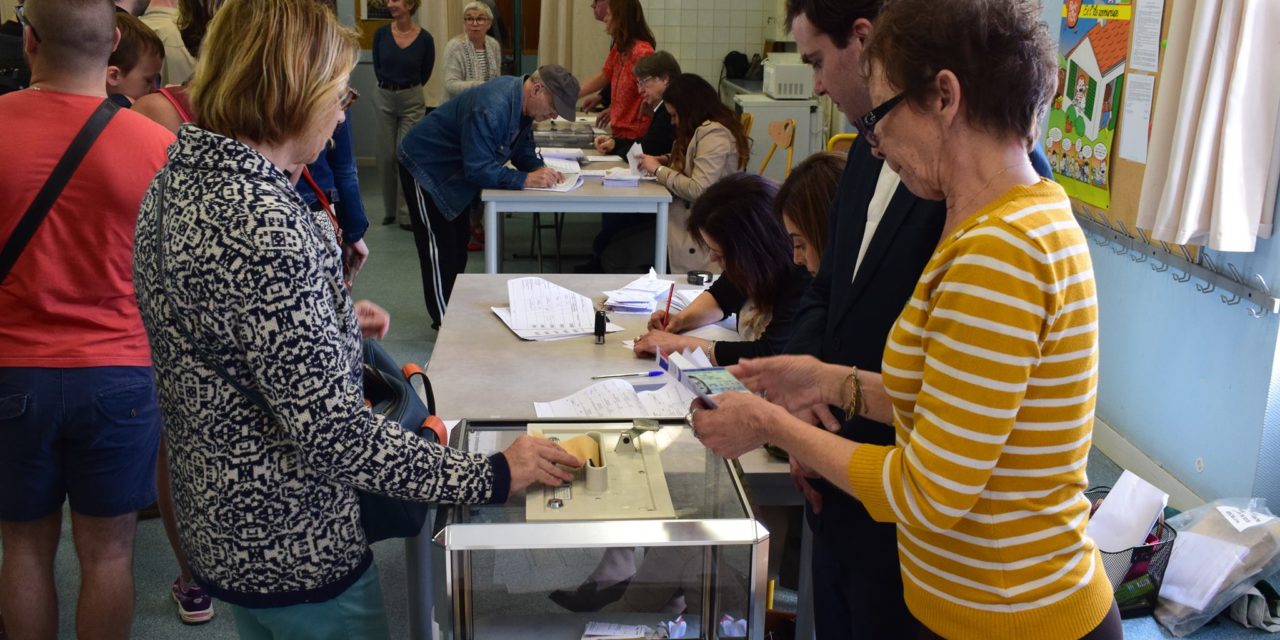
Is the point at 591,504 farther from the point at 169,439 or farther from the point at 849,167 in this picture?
the point at 849,167

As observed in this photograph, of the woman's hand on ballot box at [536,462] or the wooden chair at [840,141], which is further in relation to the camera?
the wooden chair at [840,141]

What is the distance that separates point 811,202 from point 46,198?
4.73ft

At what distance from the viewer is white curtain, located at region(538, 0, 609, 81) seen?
8023mm

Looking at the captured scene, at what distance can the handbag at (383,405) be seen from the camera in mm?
1235

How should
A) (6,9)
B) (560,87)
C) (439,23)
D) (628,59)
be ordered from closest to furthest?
(560,87) < (628,59) < (439,23) < (6,9)

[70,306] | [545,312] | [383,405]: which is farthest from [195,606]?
[383,405]

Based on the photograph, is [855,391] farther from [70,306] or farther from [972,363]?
[70,306]

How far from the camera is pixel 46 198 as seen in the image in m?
1.92

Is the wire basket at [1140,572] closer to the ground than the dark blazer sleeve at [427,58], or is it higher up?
closer to the ground

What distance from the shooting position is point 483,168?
4.37 m

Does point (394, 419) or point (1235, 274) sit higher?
point (394, 419)

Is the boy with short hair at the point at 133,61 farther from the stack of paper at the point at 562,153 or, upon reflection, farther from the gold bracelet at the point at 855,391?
the stack of paper at the point at 562,153

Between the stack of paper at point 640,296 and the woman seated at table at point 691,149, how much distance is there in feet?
4.69

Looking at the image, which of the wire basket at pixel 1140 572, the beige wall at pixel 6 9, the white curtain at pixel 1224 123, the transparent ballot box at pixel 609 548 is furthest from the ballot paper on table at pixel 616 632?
the beige wall at pixel 6 9
